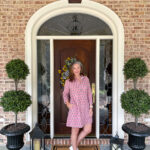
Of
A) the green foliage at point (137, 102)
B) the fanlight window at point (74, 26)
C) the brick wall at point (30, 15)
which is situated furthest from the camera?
the fanlight window at point (74, 26)

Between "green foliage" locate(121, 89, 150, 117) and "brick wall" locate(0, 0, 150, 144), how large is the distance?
35.0 inches

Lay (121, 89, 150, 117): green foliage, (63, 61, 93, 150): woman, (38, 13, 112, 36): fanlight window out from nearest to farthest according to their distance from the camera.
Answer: (121, 89, 150, 117): green foliage
(63, 61, 93, 150): woman
(38, 13, 112, 36): fanlight window

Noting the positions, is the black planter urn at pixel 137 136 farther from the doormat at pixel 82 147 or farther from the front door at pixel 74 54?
the front door at pixel 74 54

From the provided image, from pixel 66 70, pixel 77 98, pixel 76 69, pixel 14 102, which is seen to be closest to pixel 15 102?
pixel 14 102

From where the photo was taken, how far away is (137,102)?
279 centimetres

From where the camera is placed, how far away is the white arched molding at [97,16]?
3396mm

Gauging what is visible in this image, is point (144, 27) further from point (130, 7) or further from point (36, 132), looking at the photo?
point (36, 132)

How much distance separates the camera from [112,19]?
345 centimetres

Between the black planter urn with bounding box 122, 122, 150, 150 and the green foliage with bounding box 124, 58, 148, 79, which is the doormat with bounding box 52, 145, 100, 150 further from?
the green foliage with bounding box 124, 58, 148, 79

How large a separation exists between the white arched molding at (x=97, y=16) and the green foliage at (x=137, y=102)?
1.87ft

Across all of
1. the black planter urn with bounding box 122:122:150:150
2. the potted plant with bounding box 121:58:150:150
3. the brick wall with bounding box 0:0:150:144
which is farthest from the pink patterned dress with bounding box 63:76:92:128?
the brick wall with bounding box 0:0:150:144

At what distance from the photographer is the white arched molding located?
3.40 m

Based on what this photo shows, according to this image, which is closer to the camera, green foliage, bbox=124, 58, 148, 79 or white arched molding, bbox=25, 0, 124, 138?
green foliage, bbox=124, 58, 148, 79

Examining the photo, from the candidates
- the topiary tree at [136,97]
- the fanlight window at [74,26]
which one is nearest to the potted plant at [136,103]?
the topiary tree at [136,97]
